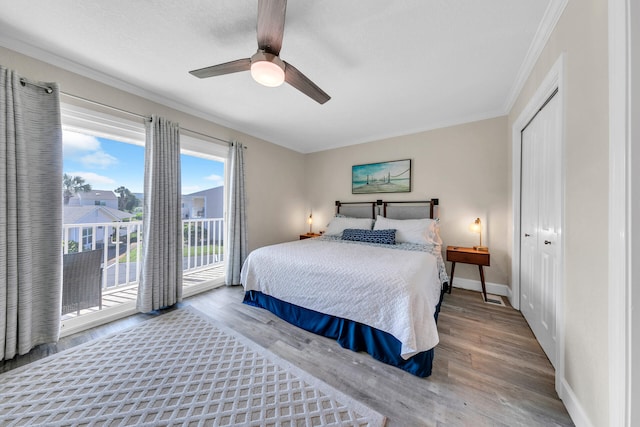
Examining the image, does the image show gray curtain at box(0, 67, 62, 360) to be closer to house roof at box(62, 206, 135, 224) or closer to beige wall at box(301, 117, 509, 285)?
house roof at box(62, 206, 135, 224)

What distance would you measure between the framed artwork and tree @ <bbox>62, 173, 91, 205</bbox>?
3.76m

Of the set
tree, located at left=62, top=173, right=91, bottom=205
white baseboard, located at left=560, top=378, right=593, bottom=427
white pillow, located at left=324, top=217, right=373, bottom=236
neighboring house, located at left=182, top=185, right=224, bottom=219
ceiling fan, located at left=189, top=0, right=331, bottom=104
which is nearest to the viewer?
white baseboard, located at left=560, top=378, right=593, bottom=427

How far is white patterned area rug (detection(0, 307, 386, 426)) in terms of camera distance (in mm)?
1197

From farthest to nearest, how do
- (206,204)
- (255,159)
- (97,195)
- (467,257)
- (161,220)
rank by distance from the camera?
(206,204)
(255,159)
(467,257)
(97,195)
(161,220)

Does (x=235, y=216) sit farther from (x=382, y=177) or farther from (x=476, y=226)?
(x=476, y=226)

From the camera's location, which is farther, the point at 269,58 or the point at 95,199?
the point at 95,199

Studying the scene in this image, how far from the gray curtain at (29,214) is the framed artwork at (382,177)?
3.69 metres

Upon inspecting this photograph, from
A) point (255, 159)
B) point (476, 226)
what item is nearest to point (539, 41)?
point (476, 226)

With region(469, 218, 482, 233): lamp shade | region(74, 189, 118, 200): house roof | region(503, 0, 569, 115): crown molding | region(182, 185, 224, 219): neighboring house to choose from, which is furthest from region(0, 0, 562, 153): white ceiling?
region(182, 185, 224, 219): neighboring house

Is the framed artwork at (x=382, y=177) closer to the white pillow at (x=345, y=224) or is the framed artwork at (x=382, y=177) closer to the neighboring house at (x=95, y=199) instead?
the white pillow at (x=345, y=224)

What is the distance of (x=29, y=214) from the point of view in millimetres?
1691

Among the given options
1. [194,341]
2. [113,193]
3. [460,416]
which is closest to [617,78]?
[460,416]

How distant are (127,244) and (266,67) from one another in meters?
3.31

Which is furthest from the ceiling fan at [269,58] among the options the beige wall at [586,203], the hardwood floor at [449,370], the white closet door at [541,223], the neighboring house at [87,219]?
the neighboring house at [87,219]
